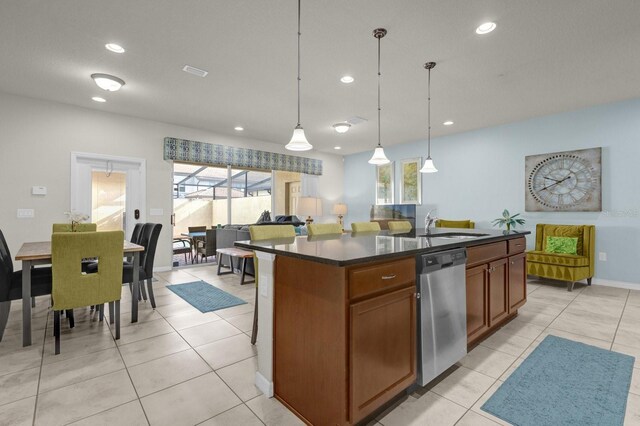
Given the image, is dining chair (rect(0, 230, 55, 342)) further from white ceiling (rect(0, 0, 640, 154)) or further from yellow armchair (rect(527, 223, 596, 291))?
yellow armchair (rect(527, 223, 596, 291))

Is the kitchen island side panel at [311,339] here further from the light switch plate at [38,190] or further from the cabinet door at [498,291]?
the light switch plate at [38,190]

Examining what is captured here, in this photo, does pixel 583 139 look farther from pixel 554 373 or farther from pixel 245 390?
pixel 245 390

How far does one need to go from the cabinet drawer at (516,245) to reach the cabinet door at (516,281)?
0.05 meters

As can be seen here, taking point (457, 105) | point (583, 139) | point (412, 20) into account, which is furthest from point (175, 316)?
point (583, 139)

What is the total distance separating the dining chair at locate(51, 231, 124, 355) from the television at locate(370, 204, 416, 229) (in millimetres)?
5057

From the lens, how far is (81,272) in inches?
94.1

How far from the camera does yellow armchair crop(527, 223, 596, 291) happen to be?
158 inches

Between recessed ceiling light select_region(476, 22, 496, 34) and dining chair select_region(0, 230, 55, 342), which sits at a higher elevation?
recessed ceiling light select_region(476, 22, 496, 34)

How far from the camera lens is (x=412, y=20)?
2486 millimetres

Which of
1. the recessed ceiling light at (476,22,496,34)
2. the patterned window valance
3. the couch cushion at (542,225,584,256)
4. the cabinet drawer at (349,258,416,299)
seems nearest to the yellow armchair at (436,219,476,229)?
the couch cushion at (542,225,584,256)

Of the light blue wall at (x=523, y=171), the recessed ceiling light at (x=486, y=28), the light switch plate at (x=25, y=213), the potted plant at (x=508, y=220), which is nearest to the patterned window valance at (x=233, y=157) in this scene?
the light switch plate at (x=25, y=213)

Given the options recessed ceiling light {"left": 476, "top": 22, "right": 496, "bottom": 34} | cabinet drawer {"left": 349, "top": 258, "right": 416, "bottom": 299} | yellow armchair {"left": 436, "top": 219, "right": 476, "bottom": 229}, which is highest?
recessed ceiling light {"left": 476, "top": 22, "right": 496, "bottom": 34}

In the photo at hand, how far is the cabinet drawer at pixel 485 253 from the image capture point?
2.17 metres

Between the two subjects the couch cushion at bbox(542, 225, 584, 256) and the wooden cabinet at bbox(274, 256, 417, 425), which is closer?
the wooden cabinet at bbox(274, 256, 417, 425)
